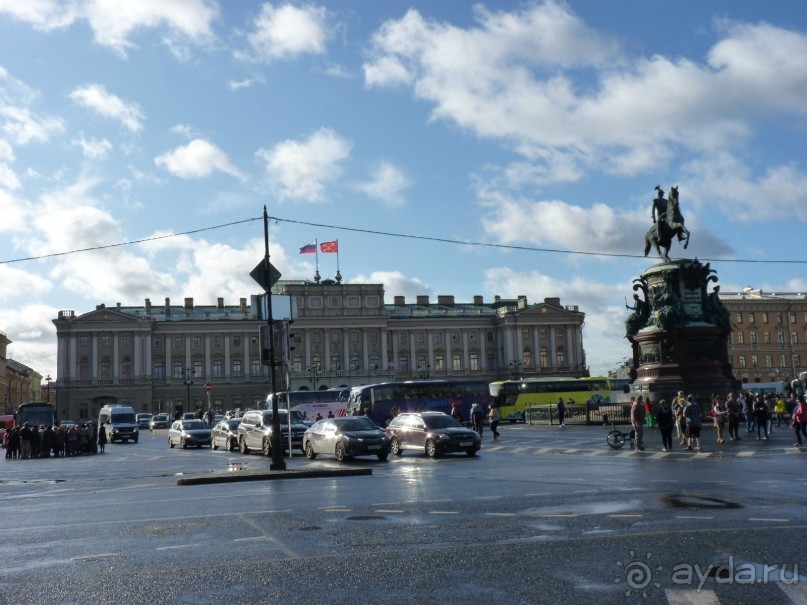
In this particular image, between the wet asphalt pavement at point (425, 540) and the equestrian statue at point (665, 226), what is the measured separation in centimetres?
2822

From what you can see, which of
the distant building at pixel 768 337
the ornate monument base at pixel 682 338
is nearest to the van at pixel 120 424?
the ornate monument base at pixel 682 338

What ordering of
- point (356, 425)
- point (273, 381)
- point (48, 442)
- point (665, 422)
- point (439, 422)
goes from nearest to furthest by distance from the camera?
point (273, 381) → point (665, 422) → point (356, 425) → point (439, 422) → point (48, 442)

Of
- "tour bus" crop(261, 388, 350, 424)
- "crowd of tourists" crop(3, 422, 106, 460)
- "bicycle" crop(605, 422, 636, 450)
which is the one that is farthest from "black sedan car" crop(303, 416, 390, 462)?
"tour bus" crop(261, 388, 350, 424)

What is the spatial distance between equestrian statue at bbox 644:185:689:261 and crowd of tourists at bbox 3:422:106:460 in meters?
31.6

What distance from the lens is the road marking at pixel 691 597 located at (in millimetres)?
7449

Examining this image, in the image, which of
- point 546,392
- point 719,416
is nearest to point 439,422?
point 719,416

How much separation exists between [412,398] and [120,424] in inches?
824

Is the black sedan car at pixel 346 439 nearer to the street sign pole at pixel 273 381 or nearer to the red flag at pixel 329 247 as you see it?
the street sign pole at pixel 273 381

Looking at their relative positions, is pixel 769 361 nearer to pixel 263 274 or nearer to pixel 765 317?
pixel 765 317

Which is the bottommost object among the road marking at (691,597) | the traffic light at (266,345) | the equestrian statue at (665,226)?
the road marking at (691,597)

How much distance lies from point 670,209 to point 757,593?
4255 cm

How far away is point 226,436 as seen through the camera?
42906 millimetres

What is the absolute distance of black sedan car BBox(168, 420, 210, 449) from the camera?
46.7 meters

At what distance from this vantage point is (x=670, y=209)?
47938mm
